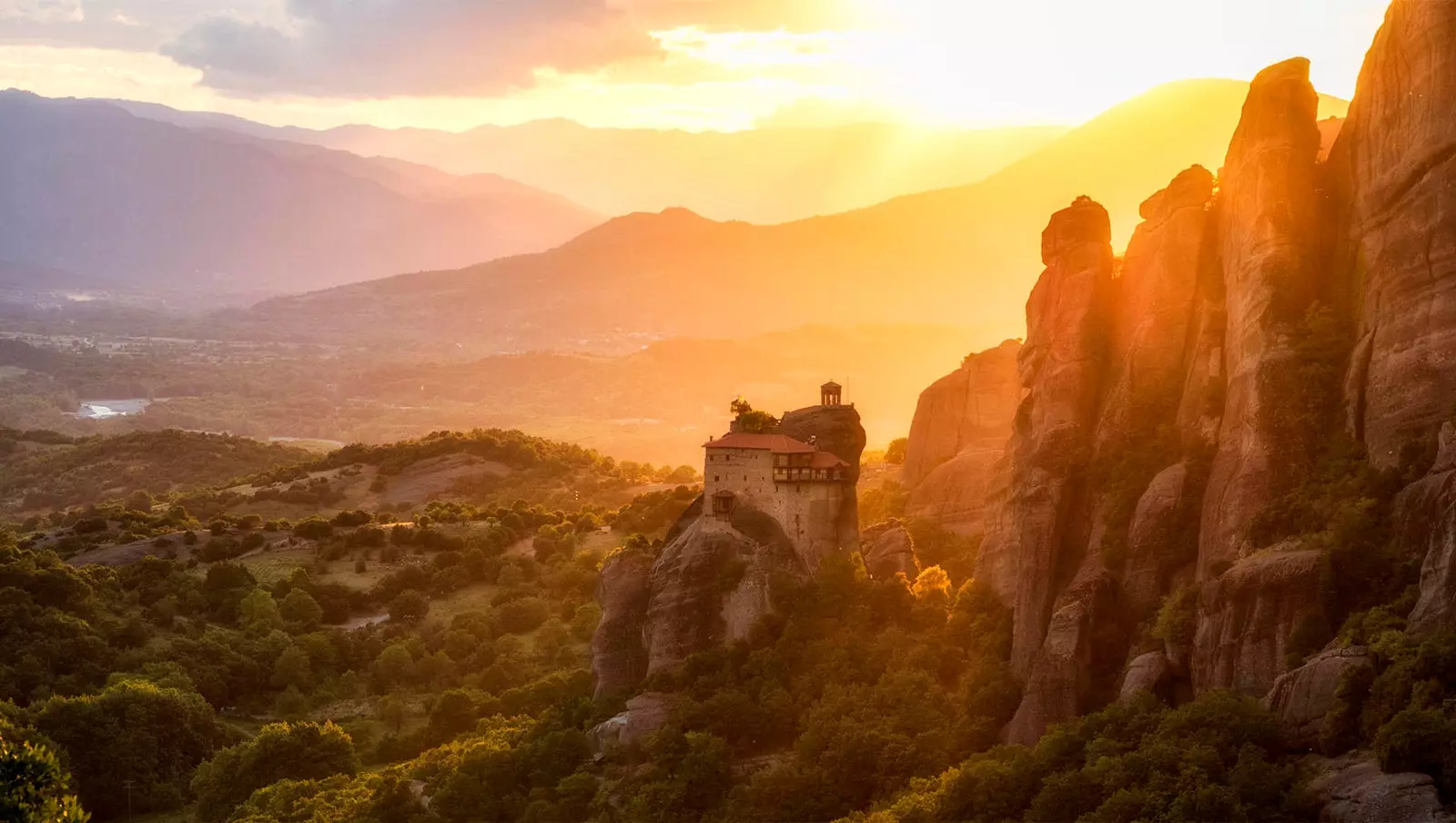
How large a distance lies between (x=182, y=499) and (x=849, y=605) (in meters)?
86.9

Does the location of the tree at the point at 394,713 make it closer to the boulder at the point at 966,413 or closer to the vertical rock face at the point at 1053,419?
the boulder at the point at 966,413

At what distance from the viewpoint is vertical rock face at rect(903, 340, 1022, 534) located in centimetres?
9306

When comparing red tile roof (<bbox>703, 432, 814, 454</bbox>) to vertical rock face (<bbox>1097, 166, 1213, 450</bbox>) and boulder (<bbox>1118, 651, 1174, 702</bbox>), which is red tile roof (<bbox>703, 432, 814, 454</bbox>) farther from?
boulder (<bbox>1118, 651, 1174, 702</bbox>)

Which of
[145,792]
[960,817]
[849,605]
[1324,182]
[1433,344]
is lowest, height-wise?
[145,792]

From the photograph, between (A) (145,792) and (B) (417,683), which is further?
(B) (417,683)

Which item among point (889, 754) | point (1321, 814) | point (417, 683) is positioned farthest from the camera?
point (417, 683)

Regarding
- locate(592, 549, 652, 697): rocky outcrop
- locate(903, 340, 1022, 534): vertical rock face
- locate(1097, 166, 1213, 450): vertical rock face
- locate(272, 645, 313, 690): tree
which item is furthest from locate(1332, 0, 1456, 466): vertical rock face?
locate(272, 645, 313, 690): tree

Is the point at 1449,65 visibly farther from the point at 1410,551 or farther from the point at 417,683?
the point at 417,683

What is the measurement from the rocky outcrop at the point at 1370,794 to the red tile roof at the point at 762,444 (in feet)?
95.4

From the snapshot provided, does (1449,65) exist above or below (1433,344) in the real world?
above

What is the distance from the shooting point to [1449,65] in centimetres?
4409

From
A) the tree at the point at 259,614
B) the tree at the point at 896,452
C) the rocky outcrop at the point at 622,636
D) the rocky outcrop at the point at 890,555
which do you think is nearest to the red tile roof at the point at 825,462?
the rocky outcrop at the point at 890,555

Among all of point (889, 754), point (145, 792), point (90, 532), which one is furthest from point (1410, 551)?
point (90, 532)

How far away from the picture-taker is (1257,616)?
42.7m
